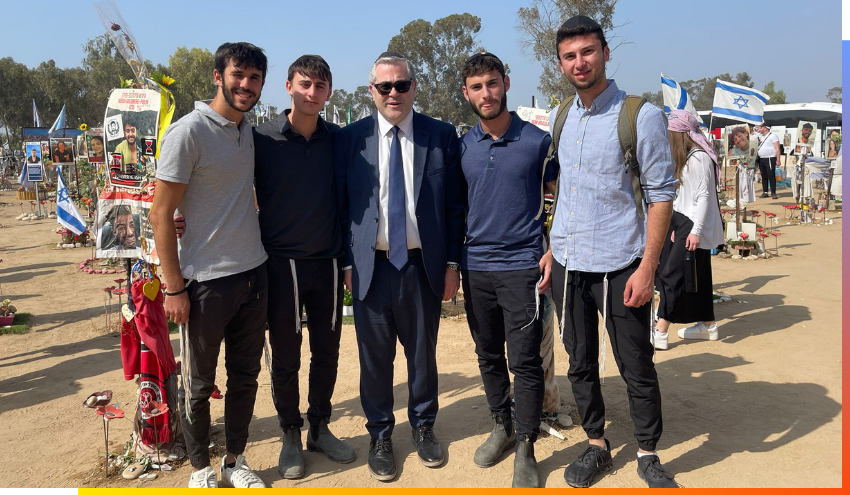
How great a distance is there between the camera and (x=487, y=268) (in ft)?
10.3

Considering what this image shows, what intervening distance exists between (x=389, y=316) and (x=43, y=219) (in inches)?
675

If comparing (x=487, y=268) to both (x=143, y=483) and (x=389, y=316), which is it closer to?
(x=389, y=316)

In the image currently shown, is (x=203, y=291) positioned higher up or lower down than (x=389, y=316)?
Result: higher up

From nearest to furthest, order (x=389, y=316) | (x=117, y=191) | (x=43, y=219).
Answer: (x=389, y=316)
(x=117, y=191)
(x=43, y=219)

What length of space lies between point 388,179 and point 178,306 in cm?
120

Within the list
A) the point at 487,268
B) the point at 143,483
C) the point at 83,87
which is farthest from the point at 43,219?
the point at 83,87

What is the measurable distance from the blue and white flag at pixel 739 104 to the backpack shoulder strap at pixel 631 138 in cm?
937

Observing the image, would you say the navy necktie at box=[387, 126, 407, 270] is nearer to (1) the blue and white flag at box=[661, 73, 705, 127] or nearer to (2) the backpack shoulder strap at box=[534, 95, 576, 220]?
(2) the backpack shoulder strap at box=[534, 95, 576, 220]

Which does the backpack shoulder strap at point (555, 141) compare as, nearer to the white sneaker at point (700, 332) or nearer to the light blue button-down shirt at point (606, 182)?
the light blue button-down shirt at point (606, 182)

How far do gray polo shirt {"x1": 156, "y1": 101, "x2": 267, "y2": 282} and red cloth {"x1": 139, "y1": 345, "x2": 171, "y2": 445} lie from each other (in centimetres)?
89

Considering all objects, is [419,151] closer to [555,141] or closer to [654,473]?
[555,141]

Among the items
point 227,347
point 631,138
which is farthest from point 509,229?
point 227,347

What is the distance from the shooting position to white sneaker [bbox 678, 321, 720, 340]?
5.57 meters

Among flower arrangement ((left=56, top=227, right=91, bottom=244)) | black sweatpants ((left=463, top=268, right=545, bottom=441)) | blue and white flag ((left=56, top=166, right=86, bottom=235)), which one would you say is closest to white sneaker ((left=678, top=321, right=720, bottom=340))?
black sweatpants ((left=463, top=268, right=545, bottom=441))
